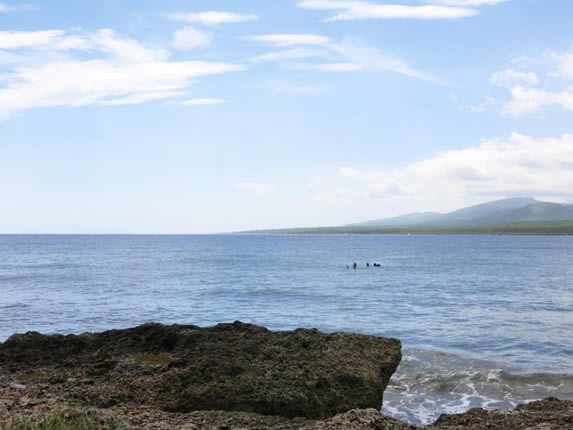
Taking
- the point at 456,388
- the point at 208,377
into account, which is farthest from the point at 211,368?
the point at 456,388

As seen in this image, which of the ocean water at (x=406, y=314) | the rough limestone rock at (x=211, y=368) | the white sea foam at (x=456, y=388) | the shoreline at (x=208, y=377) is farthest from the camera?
the ocean water at (x=406, y=314)

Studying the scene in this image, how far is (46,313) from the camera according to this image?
1298 inches

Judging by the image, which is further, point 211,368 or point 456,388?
point 456,388

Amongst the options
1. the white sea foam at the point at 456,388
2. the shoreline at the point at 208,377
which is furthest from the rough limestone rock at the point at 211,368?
the white sea foam at the point at 456,388

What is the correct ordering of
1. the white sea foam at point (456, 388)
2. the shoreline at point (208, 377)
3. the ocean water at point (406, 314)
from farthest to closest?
the ocean water at point (406, 314), the white sea foam at point (456, 388), the shoreline at point (208, 377)

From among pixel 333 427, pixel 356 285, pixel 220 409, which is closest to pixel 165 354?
pixel 220 409

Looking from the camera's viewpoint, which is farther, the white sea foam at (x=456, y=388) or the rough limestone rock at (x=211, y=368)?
the white sea foam at (x=456, y=388)

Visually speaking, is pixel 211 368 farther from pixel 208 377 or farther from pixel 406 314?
pixel 406 314

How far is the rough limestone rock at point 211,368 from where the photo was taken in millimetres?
9641

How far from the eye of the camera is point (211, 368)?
1061 cm

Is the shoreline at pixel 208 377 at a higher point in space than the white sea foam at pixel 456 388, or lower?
higher

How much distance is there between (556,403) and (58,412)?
862cm

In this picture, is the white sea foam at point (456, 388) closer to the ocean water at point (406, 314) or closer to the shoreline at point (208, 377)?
the ocean water at point (406, 314)

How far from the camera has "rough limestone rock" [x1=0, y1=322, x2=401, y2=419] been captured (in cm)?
964
